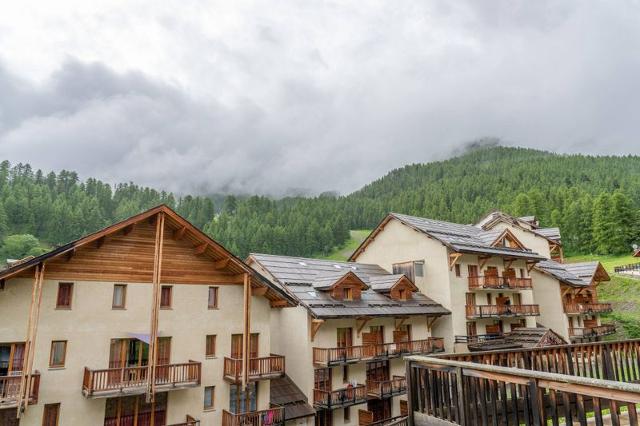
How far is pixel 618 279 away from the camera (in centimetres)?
5812

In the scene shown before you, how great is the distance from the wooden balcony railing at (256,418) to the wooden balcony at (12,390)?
8911mm

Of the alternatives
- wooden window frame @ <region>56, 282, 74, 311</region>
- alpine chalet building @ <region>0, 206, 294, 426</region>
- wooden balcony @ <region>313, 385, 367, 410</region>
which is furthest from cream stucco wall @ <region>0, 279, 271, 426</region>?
wooden balcony @ <region>313, 385, 367, 410</region>

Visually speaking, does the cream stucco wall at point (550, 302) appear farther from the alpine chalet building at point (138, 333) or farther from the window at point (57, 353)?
the window at point (57, 353)

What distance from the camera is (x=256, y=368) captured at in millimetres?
23891

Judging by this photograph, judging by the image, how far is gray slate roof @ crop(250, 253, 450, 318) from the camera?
27.9 m

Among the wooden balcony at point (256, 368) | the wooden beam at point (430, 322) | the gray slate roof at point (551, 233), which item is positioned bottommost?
the wooden balcony at point (256, 368)

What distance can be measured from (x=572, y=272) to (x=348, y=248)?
80640 mm

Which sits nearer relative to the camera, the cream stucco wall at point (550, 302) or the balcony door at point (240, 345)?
the balcony door at point (240, 345)

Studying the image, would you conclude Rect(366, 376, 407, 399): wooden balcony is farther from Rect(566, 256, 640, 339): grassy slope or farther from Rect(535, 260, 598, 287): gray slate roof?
Rect(566, 256, 640, 339): grassy slope

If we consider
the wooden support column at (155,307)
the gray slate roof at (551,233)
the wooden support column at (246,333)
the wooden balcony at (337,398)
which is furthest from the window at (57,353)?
the gray slate roof at (551,233)

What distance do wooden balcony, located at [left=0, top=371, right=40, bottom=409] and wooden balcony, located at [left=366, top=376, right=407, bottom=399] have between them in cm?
1877

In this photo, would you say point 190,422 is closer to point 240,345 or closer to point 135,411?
point 135,411

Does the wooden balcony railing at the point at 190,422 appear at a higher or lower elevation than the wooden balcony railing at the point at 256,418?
higher

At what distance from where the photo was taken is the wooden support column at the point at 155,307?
20.0 metres
